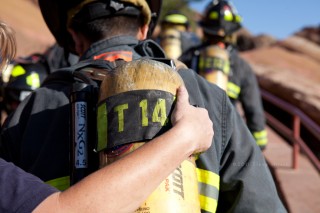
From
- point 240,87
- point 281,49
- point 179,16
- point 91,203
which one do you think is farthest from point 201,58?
point 281,49

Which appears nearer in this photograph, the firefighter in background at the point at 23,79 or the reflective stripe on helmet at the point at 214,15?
the firefighter in background at the point at 23,79

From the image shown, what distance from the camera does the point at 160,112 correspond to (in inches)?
64.2

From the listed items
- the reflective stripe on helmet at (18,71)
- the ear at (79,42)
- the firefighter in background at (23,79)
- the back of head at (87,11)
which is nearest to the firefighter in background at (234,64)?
the firefighter in background at (23,79)

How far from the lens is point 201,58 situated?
13.6 feet

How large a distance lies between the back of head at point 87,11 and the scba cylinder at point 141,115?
541 millimetres

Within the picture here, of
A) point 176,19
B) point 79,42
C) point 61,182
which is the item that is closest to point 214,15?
point 79,42

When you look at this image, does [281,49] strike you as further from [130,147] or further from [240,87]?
[130,147]

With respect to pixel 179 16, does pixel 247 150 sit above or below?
above

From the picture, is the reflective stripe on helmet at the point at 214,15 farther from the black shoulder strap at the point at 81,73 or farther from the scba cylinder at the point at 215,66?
the black shoulder strap at the point at 81,73

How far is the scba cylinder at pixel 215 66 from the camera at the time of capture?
12.5 feet

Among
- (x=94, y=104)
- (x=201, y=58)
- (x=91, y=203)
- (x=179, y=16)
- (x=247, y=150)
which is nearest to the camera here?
(x=91, y=203)

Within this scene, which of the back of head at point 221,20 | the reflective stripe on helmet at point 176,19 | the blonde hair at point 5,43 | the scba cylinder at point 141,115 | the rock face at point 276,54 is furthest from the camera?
the rock face at point 276,54

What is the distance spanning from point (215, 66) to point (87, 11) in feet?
6.26

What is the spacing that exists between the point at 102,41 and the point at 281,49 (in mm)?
20908
